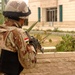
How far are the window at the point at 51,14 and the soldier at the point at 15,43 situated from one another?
38807 millimetres

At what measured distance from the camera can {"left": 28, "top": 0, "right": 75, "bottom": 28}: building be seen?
1456 inches

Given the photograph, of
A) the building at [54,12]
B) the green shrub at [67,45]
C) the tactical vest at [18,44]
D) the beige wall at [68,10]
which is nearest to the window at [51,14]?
the building at [54,12]

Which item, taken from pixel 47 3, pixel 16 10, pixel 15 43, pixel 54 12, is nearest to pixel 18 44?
pixel 15 43

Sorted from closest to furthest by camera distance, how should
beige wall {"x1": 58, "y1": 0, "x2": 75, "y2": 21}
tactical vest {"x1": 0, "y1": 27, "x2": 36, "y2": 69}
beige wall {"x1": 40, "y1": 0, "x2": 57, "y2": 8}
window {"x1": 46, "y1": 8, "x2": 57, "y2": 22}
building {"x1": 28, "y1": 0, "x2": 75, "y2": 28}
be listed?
tactical vest {"x1": 0, "y1": 27, "x2": 36, "y2": 69}
beige wall {"x1": 58, "y1": 0, "x2": 75, "y2": 21}
building {"x1": 28, "y1": 0, "x2": 75, "y2": 28}
beige wall {"x1": 40, "y1": 0, "x2": 57, "y2": 8}
window {"x1": 46, "y1": 8, "x2": 57, "y2": 22}

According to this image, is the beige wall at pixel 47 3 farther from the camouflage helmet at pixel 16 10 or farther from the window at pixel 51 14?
the camouflage helmet at pixel 16 10

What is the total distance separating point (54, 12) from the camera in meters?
41.8

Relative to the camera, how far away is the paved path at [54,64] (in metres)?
6.56

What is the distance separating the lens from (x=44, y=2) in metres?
42.4

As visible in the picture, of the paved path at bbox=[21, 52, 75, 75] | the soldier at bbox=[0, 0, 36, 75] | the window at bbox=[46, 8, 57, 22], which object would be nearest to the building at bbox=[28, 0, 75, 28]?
the window at bbox=[46, 8, 57, 22]

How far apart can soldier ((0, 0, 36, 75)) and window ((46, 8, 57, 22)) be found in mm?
38807

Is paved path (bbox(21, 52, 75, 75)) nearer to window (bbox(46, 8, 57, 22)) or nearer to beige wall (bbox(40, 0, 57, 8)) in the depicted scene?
beige wall (bbox(40, 0, 57, 8))

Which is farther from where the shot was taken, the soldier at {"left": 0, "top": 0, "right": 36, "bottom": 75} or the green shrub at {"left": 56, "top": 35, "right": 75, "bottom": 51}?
the green shrub at {"left": 56, "top": 35, "right": 75, "bottom": 51}

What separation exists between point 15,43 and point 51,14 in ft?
132

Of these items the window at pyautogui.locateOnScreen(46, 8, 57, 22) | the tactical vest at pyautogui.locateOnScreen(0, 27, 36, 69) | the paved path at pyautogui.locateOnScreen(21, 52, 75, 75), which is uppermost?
the tactical vest at pyautogui.locateOnScreen(0, 27, 36, 69)
